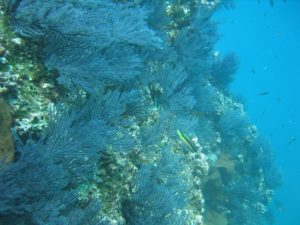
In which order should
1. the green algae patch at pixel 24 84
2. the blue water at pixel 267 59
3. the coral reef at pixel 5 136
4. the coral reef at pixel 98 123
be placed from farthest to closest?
the blue water at pixel 267 59 < the green algae patch at pixel 24 84 < the coral reef at pixel 98 123 < the coral reef at pixel 5 136

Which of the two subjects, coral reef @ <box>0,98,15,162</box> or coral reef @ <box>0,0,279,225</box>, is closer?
coral reef @ <box>0,98,15,162</box>

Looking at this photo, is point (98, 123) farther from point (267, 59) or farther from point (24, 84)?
point (267, 59)

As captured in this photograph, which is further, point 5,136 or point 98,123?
point 98,123

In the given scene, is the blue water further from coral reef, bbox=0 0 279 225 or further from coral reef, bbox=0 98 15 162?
coral reef, bbox=0 98 15 162

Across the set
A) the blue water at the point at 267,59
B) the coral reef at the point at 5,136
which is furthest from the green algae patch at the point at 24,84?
the blue water at the point at 267,59

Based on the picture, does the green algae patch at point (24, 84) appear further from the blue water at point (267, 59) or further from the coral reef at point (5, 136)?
the blue water at point (267, 59)

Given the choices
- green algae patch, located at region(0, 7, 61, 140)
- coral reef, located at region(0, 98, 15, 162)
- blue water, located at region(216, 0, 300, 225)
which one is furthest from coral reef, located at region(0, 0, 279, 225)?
blue water, located at region(216, 0, 300, 225)

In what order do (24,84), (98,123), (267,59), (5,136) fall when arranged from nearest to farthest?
(5,136) < (24,84) < (98,123) < (267,59)

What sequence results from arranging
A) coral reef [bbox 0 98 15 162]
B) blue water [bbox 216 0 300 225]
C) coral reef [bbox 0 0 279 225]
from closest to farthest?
coral reef [bbox 0 98 15 162]
coral reef [bbox 0 0 279 225]
blue water [bbox 216 0 300 225]

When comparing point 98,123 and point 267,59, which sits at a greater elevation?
point 98,123

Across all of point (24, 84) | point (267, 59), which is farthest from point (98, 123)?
point (267, 59)

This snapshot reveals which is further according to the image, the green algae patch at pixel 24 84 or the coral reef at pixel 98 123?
the green algae patch at pixel 24 84

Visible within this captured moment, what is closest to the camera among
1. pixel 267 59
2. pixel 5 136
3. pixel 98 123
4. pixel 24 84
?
pixel 5 136

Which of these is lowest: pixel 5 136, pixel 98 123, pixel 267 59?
pixel 267 59
